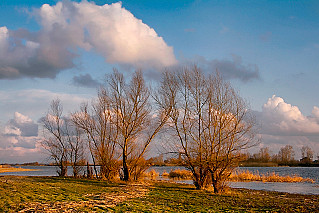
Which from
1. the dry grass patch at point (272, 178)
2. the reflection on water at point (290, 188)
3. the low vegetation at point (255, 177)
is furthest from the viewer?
the low vegetation at point (255, 177)

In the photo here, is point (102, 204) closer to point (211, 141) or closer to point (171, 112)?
point (211, 141)

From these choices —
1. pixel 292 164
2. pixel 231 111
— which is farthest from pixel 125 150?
pixel 292 164

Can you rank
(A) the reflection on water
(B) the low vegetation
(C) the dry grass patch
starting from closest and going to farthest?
(A) the reflection on water, (C) the dry grass patch, (B) the low vegetation

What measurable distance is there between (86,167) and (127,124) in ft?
34.4

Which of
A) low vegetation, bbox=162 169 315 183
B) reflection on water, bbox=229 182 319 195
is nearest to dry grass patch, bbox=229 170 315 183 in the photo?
low vegetation, bbox=162 169 315 183

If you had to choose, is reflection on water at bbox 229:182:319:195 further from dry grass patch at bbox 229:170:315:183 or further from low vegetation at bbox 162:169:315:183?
dry grass patch at bbox 229:170:315:183

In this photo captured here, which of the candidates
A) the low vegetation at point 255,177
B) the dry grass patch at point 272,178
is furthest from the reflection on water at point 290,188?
the dry grass patch at point 272,178

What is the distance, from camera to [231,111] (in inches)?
817

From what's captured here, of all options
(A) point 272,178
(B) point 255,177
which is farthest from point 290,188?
Answer: (B) point 255,177

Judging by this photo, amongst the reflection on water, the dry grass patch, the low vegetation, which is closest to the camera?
the reflection on water

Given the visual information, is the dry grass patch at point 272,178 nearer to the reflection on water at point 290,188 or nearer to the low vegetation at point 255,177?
the low vegetation at point 255,177

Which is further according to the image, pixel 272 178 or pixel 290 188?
pixel 272 178

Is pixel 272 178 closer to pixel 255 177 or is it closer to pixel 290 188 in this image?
pixel 255 177

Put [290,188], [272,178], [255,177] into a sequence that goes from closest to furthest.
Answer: [290,188], [272,178], [255,177]
